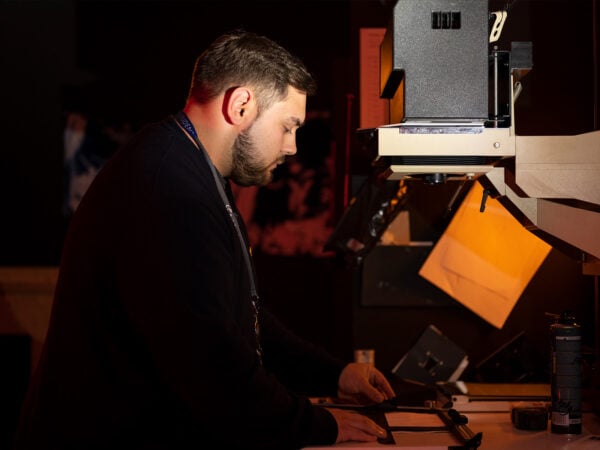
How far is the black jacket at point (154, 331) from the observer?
4.35ft

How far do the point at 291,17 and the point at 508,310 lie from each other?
1711mm

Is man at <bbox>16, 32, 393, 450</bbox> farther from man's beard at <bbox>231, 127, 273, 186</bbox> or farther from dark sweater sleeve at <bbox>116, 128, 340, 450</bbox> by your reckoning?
man's beard at <bbox>231, 127, 273, 186</bbox>

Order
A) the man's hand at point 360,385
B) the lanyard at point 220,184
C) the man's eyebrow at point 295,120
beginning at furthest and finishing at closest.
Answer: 1. the man's hand at point 360,385
2. the man's eyebrow at point 295,120
3. the lanyard at point 220,184

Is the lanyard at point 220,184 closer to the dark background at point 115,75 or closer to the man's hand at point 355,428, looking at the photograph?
the man's hand at point 355,428

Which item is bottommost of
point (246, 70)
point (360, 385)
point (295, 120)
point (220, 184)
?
point (360, 385)

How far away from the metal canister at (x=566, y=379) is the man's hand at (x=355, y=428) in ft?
1.39

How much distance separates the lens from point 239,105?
5.24ft

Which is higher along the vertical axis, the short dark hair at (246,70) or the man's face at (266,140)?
the short dark hair at (246,70)

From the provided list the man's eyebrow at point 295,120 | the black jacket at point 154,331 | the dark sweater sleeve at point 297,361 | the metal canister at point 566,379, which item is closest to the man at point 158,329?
the black jacket at point 154,331

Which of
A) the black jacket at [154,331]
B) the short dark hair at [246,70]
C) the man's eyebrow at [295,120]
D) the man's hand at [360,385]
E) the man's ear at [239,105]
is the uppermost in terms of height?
the short dark hair at [246,70]

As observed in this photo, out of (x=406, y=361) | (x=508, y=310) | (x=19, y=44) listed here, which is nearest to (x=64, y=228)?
(x=19, y=44)

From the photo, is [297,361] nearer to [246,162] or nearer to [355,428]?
[355,428]

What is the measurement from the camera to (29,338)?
342 cm

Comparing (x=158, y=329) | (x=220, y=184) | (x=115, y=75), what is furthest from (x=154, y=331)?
(x=115, y=75)
